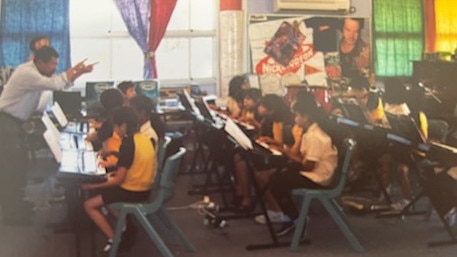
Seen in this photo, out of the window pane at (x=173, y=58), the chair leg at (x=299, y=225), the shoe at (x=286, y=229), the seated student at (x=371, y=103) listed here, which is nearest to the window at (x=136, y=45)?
the window pane at (x=173, y=58)

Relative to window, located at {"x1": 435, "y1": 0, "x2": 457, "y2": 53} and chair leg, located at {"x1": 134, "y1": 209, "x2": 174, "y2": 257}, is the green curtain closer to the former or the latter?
window, located at {"x1": 435, "y1": 0, "x2": 457, "y2": 53}

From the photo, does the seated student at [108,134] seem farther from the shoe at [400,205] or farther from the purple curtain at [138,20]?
the purple curtain at [138,20]

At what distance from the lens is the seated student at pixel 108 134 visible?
4582mm

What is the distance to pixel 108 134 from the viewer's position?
495 centimetres

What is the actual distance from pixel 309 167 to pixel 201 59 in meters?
4.87

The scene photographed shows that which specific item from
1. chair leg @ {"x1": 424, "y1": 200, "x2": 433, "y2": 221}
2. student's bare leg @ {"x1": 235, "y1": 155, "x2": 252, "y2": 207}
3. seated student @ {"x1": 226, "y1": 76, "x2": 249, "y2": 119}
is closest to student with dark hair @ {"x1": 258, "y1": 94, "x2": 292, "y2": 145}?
student's bare leg @ {"x1": 235, "y1": 155, "x2": 252, "y2": 207}

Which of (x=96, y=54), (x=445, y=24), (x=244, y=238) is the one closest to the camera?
(x=244, y=238)

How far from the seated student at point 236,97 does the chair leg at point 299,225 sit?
2254mm

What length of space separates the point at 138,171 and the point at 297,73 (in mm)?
5243

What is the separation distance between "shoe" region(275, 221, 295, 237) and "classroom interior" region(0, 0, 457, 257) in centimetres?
6

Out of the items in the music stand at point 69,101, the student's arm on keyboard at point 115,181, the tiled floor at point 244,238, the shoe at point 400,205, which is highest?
the music stand at point 69,101

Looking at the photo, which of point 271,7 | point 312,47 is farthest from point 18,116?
point 312,47

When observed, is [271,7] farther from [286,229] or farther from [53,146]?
[53,146]

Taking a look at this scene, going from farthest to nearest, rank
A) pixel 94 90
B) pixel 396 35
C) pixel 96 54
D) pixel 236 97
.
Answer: pixel 396 35
pixel 96 54
pixel 94 90
pixel 236 97
